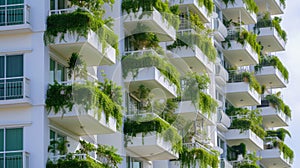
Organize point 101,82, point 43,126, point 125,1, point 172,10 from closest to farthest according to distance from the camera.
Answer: point 43,126, point 101,82, point 125,1, point 172,10

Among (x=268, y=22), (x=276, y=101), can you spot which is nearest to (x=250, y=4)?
(x=268, y=22)

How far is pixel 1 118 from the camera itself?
4584 cm

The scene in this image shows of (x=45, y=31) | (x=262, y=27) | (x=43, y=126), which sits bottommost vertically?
(x=43, y=126)

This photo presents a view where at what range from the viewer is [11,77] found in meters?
46.2

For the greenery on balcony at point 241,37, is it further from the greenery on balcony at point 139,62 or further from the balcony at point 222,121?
the greenery on balcony at point 139,62

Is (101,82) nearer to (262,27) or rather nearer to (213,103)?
(213,103)

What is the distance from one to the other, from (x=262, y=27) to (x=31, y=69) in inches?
1453

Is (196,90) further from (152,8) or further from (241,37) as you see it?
(241,37)

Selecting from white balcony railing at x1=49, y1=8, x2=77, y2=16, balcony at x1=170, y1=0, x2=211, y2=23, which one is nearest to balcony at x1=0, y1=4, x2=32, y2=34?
white balcony railing at x1=49, y1=8, x2=77, y2=16

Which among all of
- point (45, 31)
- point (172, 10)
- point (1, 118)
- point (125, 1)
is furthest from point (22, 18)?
point (172, 10)

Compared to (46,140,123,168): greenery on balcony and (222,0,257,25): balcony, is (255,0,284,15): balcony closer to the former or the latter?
(222,0,257,25): balcony

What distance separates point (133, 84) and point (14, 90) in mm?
10724

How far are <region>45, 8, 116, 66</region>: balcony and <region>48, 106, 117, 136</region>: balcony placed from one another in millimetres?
2656

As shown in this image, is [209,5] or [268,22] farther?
[268,22]
